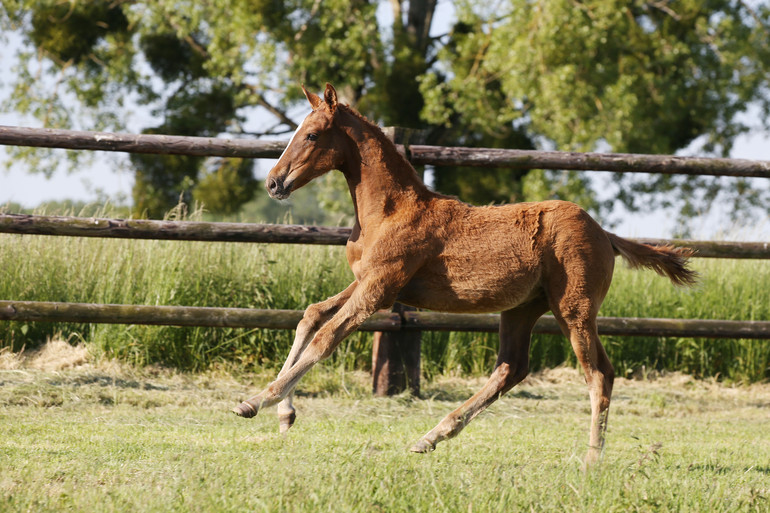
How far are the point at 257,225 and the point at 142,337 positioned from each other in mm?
1606

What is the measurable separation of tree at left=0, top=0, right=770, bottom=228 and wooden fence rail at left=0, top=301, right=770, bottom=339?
38.5 ft

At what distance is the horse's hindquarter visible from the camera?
3924mm

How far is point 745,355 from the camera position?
760 cm

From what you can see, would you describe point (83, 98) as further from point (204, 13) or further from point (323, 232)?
point (323, 232)

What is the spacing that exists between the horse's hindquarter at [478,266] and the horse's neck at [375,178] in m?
0.19

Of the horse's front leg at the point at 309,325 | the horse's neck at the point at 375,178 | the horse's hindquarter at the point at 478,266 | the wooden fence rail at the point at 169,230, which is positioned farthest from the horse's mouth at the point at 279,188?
the wooden fence rail at the point at 169,230

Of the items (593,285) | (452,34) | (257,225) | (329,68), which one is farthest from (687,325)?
(452,34)

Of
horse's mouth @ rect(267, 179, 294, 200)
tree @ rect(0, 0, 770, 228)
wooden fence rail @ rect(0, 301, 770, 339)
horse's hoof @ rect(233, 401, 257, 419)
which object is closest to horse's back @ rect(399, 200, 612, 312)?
horse's mouth @ rect(267, 179, 294, 200)

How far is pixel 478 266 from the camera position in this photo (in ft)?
12.9

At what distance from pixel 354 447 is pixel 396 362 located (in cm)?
204

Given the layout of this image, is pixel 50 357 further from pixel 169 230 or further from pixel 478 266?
pixel 478 266

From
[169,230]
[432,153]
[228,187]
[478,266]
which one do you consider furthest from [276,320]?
[228,187]

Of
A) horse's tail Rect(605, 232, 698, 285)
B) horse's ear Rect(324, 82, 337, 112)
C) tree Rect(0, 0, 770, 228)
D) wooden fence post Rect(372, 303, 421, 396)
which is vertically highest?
tree Rect(0, 0, 770, 228)

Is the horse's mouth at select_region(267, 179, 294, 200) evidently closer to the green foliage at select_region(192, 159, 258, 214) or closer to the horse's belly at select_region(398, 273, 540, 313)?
the horse's belly at select_region(398, 273, 540, 313)
